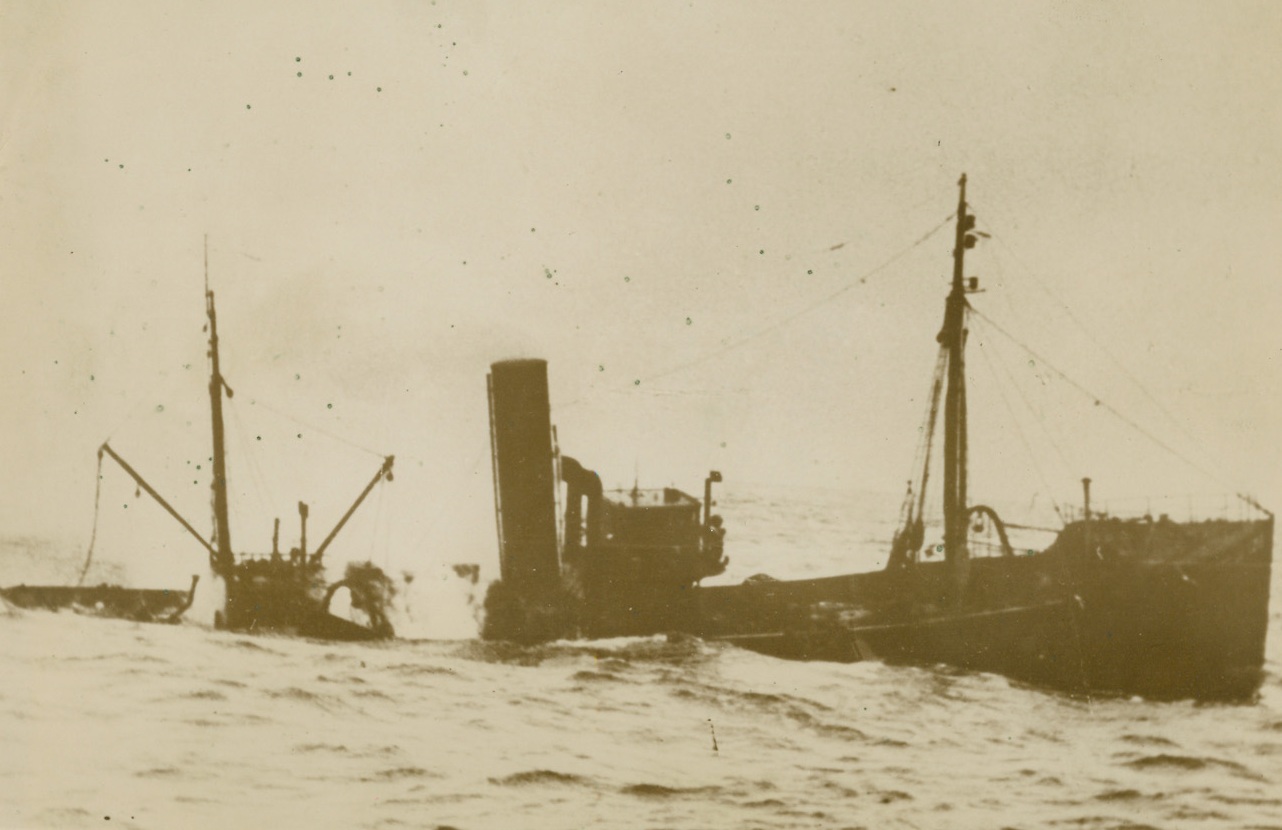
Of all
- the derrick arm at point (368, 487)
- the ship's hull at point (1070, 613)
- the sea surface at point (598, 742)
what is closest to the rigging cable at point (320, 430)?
the derrick arm at point (368, 487)

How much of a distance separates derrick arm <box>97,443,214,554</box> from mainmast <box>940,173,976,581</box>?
11.6ft

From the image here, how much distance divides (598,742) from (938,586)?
2004mm

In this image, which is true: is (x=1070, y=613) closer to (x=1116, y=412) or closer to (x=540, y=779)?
(x=1116, y=412)

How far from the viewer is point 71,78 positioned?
454cm

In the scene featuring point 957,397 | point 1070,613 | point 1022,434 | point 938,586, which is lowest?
point 1070,613

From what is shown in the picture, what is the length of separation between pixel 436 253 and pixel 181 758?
2374mm

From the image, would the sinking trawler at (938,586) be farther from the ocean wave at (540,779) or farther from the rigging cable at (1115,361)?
the ocean wave at (540,779)

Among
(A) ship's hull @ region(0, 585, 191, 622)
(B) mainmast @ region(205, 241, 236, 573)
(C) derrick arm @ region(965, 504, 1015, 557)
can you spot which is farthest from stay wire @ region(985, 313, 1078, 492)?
(A) ship's hull @ region(0, 585, 191, 622)

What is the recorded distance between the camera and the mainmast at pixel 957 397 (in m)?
4.20

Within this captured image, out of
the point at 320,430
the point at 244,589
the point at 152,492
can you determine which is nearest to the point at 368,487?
the point at 320,430

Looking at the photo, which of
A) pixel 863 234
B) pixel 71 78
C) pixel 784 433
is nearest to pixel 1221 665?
pixel 784 433

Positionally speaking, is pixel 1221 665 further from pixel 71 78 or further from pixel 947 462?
pixel 71 78

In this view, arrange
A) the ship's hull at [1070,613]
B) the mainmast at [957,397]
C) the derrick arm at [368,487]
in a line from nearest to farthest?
the mainmast at [957,397], the ship's hull at [1070,613], the derrick arm at [368,487]

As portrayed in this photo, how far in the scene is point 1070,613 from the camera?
4.96 meters
